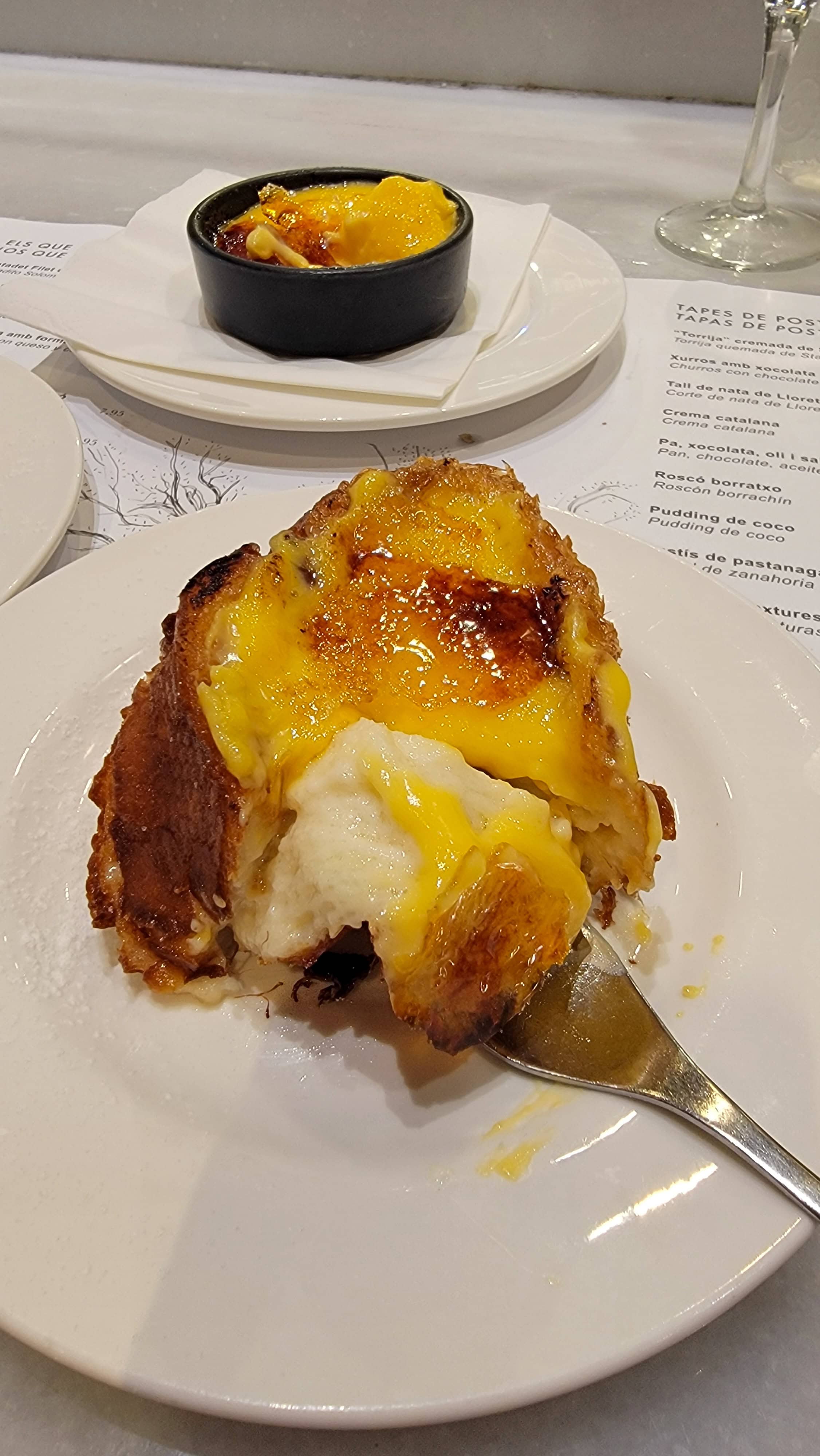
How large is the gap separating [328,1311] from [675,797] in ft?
2.07

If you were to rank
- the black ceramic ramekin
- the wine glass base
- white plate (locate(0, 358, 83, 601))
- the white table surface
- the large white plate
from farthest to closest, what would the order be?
the white table surface < the wine glass base < the black ceramic ramekin < white plate (locate(0, 358, 83, 601)) < the large white plate

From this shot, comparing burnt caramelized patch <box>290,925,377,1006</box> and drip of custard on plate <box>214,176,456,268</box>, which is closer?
burnt caramelized patch <box>290,925,377,1006</box>

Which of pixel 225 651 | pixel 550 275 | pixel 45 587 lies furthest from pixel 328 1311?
pixel 550 275

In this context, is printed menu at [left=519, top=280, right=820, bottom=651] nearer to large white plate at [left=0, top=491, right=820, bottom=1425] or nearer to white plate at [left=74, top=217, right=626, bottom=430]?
white plate at [left=74, top=217, right=626, bottom=430]

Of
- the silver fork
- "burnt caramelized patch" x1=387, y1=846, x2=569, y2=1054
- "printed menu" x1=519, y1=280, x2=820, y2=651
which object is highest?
"printed menu" x1=519, y1=280, x2=820, y2=651

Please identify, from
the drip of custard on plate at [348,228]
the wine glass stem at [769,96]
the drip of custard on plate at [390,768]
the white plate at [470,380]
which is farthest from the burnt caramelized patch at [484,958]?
the wine glass stem at [769,96]

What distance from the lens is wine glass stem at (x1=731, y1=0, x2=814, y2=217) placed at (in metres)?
2.03

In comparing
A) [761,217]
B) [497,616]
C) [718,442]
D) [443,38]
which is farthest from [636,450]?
[443,38]

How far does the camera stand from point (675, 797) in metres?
1.09

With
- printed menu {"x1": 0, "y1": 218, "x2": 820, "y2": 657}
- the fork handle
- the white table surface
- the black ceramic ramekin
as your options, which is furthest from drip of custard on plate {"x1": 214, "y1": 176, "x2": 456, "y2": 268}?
the fork handle

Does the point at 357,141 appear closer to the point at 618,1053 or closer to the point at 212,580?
the point at 212,580

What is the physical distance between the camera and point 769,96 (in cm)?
217

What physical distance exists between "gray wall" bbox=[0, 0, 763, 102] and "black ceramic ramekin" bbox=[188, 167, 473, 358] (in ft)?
5.39

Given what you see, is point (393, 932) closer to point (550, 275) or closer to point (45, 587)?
point (45, 587)
